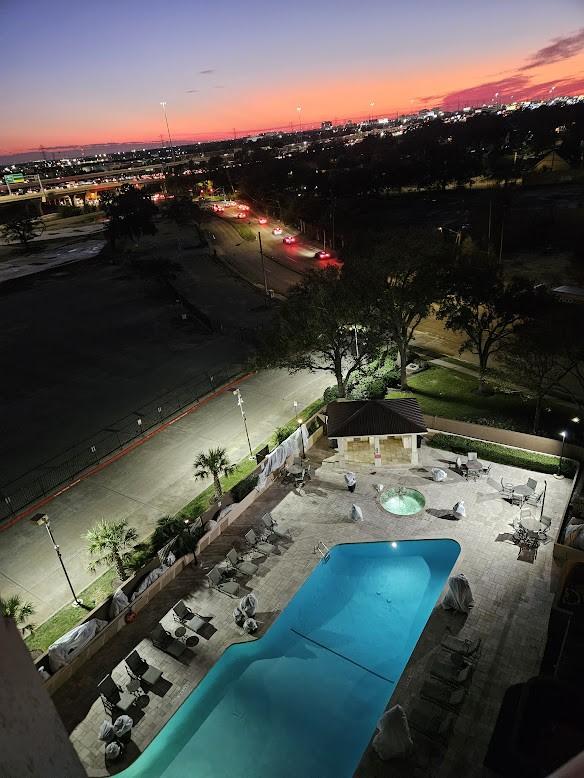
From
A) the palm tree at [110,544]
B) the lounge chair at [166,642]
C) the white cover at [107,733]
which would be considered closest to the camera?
the white cover at [107,733]

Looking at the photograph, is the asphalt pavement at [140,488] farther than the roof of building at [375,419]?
No

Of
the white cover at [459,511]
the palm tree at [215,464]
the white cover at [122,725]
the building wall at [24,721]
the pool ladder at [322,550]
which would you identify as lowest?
the pool ladder at [322,550]

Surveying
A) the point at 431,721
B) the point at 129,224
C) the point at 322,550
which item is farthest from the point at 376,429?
the point at 129,224

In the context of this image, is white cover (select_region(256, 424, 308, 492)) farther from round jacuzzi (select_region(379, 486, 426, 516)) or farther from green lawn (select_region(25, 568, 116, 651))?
green lawn (select_region(25, 568, 116, 651))

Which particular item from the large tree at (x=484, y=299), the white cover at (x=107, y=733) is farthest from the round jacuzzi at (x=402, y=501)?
the white cover at (x=107, y=733)

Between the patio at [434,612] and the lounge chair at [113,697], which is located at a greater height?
the lounge chair at [113,697]

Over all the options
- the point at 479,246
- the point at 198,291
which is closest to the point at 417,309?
the point at 479,246

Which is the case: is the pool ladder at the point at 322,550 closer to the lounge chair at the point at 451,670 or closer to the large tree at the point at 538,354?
the lounge chair at the point at 451,670

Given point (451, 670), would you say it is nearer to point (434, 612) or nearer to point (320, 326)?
point (434, 612)
